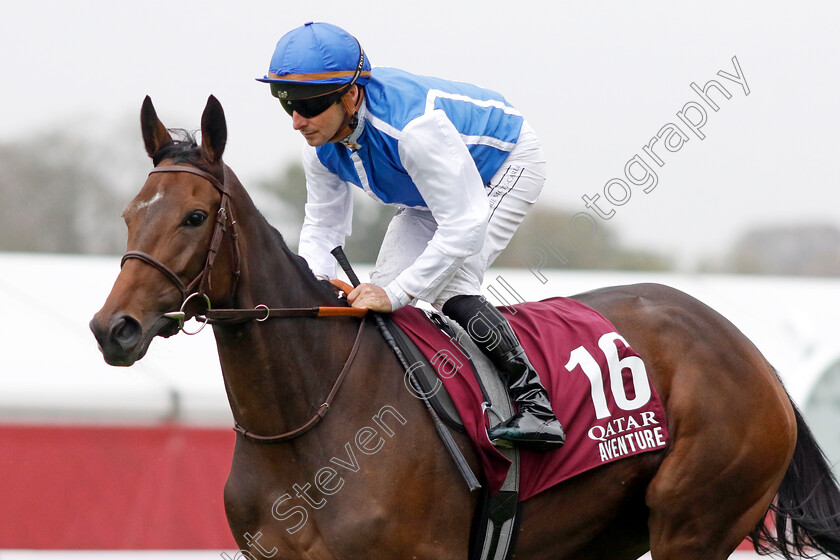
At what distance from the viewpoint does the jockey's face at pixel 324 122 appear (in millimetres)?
3170

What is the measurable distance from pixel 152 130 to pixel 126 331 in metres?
0.67

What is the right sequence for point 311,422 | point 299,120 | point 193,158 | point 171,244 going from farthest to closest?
point 299,120
point 311,422
point 193,158
point 171,244

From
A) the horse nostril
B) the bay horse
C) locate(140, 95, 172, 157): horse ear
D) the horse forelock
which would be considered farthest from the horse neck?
the horse nostril

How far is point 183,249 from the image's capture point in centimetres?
269

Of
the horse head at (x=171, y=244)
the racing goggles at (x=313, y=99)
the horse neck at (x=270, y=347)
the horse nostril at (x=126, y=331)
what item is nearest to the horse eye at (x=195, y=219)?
the horse head at (x=171, y=244)

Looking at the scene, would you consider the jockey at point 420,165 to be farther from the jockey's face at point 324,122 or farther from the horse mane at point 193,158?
the horse mane at point 193,158

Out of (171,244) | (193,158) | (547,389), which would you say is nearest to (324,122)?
(193,158)

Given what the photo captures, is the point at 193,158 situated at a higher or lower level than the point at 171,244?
higher

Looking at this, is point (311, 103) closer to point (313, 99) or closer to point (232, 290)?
point (313, 99)

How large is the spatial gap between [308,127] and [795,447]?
89.5 inches

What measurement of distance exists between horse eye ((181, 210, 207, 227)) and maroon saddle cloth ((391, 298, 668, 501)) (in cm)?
81

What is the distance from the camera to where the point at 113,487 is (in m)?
5.61

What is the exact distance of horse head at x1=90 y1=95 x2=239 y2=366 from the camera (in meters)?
2.59

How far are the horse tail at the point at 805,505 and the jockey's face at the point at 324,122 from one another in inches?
84.5
